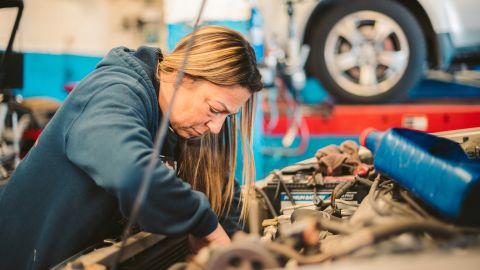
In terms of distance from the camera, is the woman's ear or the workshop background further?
the workshop background

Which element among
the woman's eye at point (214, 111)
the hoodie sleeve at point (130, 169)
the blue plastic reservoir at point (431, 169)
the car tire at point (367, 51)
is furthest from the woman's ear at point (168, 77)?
the car tire at point (367, 51)

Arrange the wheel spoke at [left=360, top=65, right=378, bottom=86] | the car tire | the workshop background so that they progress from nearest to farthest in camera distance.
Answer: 1. the workshop background
2. the car tire
3. the wheel spoke at [left=360, top=65, right=378, bottom=86]

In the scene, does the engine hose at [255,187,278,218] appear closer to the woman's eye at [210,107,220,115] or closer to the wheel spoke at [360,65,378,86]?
the woman's eye at [210,107,220,115]

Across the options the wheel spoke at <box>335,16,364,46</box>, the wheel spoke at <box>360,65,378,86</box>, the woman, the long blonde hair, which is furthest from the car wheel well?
the woman

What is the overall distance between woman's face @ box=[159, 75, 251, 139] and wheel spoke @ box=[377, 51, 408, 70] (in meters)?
1.73

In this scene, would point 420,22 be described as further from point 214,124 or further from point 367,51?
point 214,124

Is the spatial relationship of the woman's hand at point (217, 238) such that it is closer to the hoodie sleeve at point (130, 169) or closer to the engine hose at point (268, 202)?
the hoodie sleeve at point (130, 169)

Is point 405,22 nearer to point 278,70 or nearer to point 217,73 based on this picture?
point 278,70

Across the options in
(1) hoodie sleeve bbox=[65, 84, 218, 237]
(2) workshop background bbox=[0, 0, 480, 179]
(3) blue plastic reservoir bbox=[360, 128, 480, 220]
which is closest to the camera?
(3) blue plastic reservoir bbox=[360, 128, 480, 220]

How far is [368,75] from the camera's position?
2.63m

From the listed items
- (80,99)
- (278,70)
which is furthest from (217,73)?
(278,70)

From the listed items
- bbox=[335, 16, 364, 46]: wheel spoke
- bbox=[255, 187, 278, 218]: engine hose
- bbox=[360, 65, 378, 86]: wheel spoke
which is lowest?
bbox=[255, 187, 278, 218]: engine hose

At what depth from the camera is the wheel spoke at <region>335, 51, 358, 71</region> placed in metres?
2.62

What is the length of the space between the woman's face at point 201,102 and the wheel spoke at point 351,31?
1687 mm
